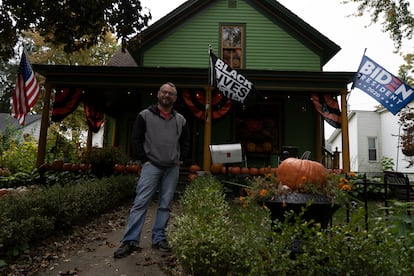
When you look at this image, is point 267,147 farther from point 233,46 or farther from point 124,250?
point 124,250

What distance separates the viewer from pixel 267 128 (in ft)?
35.1

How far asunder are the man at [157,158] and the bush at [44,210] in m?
1.02

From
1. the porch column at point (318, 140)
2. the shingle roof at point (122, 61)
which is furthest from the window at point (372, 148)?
the shingle roof at point (122, 61)

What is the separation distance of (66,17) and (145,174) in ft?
13.6

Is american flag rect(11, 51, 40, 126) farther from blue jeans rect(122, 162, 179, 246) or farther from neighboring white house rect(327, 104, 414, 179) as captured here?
neighboring white house rect(327, 104, 414, 179)

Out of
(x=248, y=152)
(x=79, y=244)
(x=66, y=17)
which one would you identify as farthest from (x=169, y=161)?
(x=248, y=152)

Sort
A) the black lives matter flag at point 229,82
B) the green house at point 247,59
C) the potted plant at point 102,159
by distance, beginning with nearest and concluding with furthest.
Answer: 1. the potted plant at point 102,159
2. the black lives matter flag at point 229,82
3. the green house at point 247,59

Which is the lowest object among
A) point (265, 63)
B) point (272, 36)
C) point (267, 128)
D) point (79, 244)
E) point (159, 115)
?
point (79, 244)

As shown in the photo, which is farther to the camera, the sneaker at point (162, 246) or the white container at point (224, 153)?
the white container at point (224, 153)

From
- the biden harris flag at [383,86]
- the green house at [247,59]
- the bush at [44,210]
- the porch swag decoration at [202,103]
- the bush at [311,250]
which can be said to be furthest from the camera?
the green house at [247,59]

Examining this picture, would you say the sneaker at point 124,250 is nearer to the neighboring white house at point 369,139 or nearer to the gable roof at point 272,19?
the gable roof at point 272,19

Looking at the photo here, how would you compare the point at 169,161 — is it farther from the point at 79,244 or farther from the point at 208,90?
the point at 208,90

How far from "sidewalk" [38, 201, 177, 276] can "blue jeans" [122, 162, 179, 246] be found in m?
0.21

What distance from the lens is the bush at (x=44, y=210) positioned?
3.04 m
